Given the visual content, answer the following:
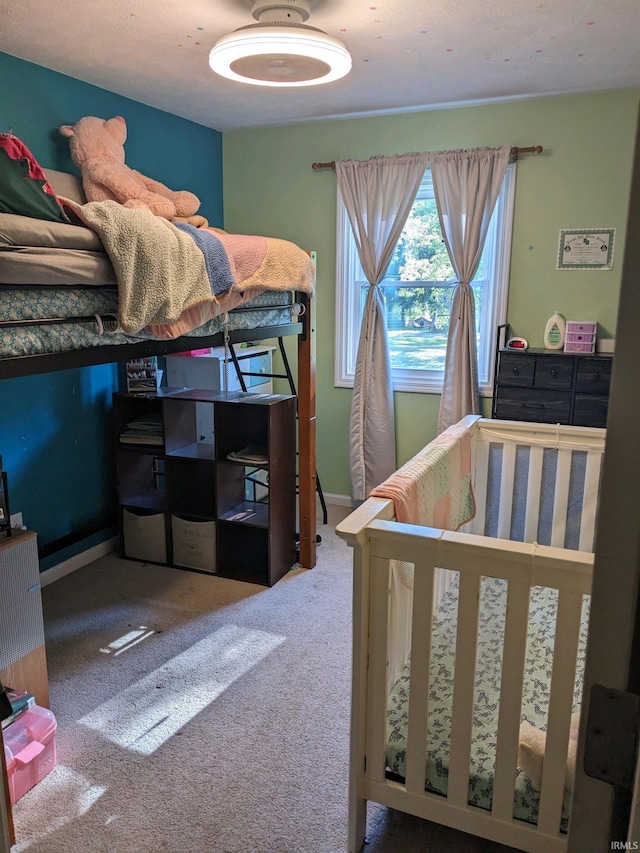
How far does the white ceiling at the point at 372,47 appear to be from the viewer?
90.0 inches

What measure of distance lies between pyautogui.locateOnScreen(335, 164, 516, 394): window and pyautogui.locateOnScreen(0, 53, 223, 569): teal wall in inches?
44.9

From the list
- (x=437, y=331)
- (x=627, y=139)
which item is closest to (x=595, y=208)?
(x=627, y=139)

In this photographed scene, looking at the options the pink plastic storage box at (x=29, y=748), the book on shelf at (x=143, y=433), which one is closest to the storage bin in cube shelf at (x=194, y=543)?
the book on shelf at (x=143, y=433)

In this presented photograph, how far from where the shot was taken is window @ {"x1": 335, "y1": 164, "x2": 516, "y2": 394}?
3709 mm

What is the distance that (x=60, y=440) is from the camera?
3.16 meters

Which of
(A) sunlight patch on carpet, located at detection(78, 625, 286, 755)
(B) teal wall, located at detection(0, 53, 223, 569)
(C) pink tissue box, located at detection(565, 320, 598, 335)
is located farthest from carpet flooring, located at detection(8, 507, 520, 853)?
(C) pink tissue box, located at detection(565, 320, 598, 335)

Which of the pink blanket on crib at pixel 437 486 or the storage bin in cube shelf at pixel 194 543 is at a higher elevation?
the pink blanket on crib at pixel 437 486

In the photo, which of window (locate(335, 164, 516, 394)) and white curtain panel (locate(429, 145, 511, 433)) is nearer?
white curtain panel (locate(429, 145, 511, 433))

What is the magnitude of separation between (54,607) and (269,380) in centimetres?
192

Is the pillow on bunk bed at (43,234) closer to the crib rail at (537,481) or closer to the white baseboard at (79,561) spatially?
the crib rail at (537,481)

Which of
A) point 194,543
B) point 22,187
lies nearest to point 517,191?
point 194,543

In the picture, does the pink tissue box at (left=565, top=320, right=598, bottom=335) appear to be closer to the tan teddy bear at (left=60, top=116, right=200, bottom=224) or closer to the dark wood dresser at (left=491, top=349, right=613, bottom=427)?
the dark wood dresser at (left=491, top=349, right=613, bottom=427)

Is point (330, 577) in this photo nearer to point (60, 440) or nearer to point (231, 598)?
point (231, 598)

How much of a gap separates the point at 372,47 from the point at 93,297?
5.49ft
